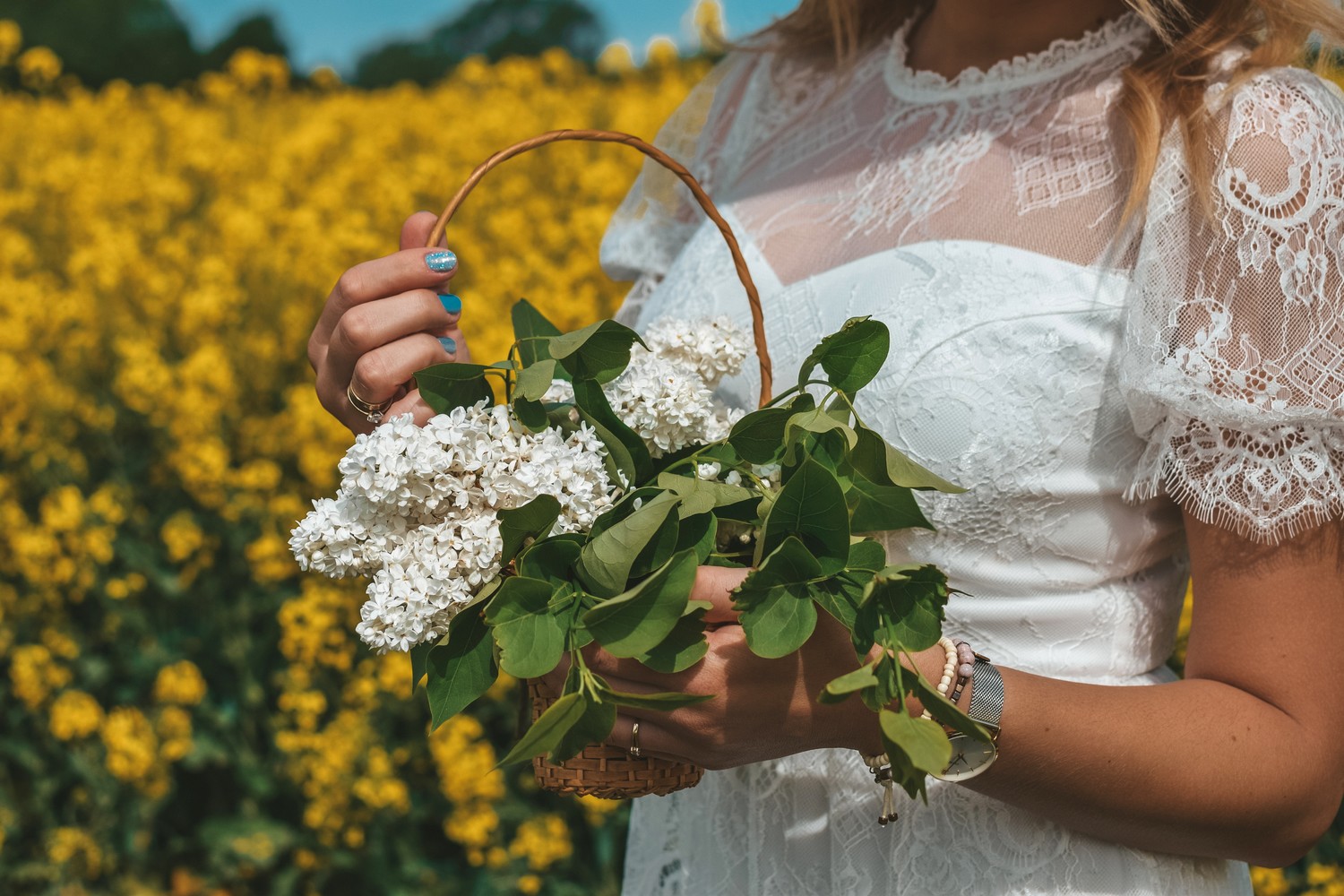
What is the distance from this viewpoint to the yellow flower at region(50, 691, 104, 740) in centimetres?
265

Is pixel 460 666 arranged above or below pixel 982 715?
above

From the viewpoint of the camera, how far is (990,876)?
3.80 ft

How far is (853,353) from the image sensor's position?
96cm

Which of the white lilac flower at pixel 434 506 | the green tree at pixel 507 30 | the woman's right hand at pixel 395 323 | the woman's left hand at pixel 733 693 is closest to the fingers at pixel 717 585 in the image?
the woman's left hand at pixel 733 693

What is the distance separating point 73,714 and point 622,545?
2.30m

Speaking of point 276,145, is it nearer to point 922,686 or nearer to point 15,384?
point 15,384

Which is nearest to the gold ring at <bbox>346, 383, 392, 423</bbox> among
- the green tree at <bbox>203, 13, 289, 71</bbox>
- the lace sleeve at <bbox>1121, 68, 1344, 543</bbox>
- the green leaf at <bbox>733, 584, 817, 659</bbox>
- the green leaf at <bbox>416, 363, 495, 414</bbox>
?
the green leaf at <bbox>416, 363, 495, 414</bbox>

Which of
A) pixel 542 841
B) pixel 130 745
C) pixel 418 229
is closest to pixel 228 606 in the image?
pixel 130 745

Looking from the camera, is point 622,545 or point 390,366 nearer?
point 622,545

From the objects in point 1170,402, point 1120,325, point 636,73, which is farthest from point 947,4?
point 636,73

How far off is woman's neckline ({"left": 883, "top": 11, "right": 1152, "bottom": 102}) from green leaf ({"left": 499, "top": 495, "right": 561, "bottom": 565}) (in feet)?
2.67

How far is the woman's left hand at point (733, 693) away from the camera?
909 mm

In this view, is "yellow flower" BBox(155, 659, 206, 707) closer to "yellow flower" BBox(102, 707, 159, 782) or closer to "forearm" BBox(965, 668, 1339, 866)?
"yellow flower" BBox(102, 707, 159, 782)

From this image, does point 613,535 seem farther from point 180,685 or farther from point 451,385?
point 180,685
